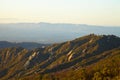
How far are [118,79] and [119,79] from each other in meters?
3.91

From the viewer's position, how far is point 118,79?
604ft

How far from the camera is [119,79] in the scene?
591ft
